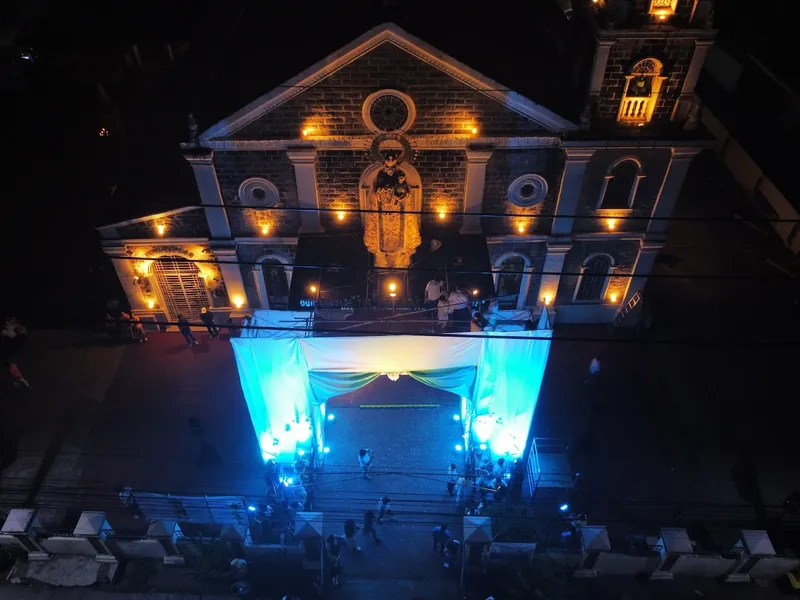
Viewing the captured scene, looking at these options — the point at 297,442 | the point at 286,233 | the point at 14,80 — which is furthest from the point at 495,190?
the point at 14,80

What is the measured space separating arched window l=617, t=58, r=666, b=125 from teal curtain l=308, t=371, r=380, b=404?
43.2ft

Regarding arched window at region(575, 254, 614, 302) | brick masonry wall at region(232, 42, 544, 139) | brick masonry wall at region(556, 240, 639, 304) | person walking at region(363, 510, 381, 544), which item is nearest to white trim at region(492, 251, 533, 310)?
brick masonry wall at region(556, 240, 639, 304)

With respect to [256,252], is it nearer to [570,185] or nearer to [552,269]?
[552,269]

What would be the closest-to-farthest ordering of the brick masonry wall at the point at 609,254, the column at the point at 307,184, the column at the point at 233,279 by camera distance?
the column at the point at 307,184 < the column at the point at 233,279 < the brick masonry wall at the point at 609,254

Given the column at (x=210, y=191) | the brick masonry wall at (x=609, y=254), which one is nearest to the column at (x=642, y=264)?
the brick masonry wall at (x=609, y=254)

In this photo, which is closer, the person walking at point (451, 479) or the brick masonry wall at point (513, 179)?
the person walking at point (451, 479)

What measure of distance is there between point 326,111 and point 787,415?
21.2 m

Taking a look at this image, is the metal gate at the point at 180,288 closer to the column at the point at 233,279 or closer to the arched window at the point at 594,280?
the column at the point at 233,279

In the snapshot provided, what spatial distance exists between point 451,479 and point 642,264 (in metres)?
12.3

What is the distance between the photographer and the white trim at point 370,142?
2258cm

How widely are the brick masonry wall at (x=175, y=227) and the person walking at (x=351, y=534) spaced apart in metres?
12.8

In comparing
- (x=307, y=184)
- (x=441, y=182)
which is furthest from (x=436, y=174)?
(x=307, y=184)

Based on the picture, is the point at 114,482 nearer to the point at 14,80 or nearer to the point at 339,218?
the point at 339,218

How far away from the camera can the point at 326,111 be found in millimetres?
22109
